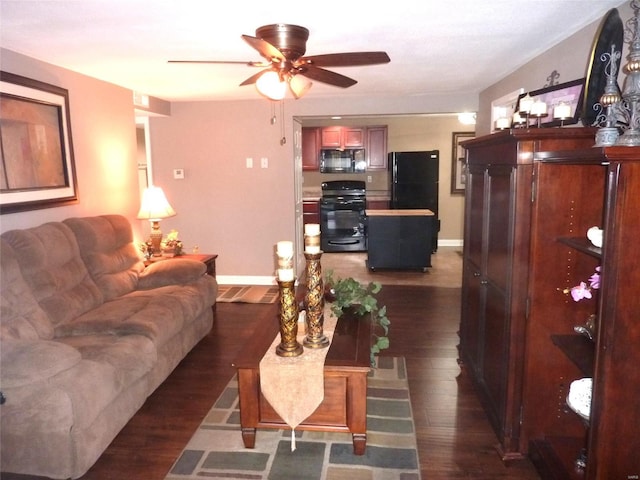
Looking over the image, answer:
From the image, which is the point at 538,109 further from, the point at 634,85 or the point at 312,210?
the point at 312,210

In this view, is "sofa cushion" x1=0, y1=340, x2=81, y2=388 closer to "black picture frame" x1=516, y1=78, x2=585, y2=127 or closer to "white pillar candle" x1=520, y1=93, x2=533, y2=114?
"white pillar candle" x1=520, y1=93, x2=533, y2=114

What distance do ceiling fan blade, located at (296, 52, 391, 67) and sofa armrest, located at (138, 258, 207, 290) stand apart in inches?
78.0

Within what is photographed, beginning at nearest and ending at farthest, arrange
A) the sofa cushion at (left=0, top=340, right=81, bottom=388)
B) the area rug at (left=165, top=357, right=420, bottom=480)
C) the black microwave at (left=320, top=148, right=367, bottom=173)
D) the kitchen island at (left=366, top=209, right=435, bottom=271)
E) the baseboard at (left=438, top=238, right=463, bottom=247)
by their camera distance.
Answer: the sofa cushion at (left=0, top=340, right=81, bottom=388)
the area rug at (left=165, top=357, right=420, bottom=480)
the kitchen island at (left=366, top=209, right=435, bottom=271)
the black microwave at (left=320, top=148, right=367, bottom=173)
the baseboard at (left=438, top=238, right=463, bottom=247)

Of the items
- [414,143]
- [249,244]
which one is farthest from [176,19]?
[414,143]

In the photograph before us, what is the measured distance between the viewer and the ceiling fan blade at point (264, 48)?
6.88ft

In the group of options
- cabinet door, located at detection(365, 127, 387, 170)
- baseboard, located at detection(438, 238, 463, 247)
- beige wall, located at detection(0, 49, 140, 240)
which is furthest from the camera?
baseboard, located at detection(438, 238, 463, 247)

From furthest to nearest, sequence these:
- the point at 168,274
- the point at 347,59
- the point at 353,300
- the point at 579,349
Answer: the point at 168,274 → the point at 353,300 → the point at 347,59 → the point at 579,349

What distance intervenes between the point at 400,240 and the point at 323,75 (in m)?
3.70

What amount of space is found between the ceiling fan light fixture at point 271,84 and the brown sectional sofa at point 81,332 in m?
1.55

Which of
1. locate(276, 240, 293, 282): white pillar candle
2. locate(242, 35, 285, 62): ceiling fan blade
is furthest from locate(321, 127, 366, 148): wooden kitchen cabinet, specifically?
locate(276, 240, 293, 282): white pillar candle

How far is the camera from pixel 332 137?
299 inches

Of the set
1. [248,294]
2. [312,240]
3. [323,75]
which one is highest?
[323,75]

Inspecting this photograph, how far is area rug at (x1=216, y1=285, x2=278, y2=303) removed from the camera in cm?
497

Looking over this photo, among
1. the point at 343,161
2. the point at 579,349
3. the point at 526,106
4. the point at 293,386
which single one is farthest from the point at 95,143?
the point at 343,161
